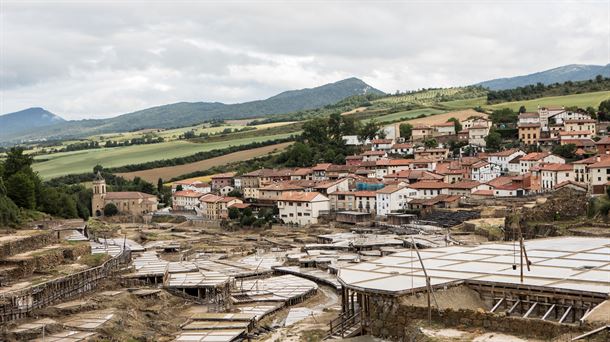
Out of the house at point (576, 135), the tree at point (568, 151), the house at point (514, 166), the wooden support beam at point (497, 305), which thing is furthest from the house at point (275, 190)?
the wooden support beam at point (497, 305)

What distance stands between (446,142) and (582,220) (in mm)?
40346

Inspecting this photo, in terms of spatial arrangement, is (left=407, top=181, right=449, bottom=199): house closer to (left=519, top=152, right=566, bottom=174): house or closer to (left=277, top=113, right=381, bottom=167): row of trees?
(left=519, top=152, right=566, bottom=174): house

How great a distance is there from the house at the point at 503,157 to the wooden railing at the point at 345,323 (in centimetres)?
4974

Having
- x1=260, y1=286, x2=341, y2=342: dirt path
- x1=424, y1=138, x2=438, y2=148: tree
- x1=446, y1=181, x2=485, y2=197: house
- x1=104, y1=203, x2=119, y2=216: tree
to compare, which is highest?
x1=424, y1=138, x2=438, y2=148: tree

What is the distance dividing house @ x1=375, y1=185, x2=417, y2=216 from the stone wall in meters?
42.2

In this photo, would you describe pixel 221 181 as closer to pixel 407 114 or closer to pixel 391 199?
pixel 391 199

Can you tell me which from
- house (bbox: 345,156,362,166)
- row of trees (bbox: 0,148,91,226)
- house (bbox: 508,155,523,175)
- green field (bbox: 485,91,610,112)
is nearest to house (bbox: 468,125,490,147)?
house (bbox: 508,155,523,175)

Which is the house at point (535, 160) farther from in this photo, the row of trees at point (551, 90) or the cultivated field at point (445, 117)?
the row of trees at point (551, 90)

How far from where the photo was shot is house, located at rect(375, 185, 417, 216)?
66750 mm

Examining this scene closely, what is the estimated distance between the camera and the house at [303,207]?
227ft

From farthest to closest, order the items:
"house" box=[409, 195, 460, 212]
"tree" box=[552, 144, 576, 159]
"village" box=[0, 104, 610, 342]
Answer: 1. "tree" box=[552, 144, 576, 159]
2. "house" box=[409, 195, 460, 212]
3. "village" box=[0, 104, 610, 342]

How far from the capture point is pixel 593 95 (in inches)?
4055

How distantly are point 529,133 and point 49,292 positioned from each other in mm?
64595

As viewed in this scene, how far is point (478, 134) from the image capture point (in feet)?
285
